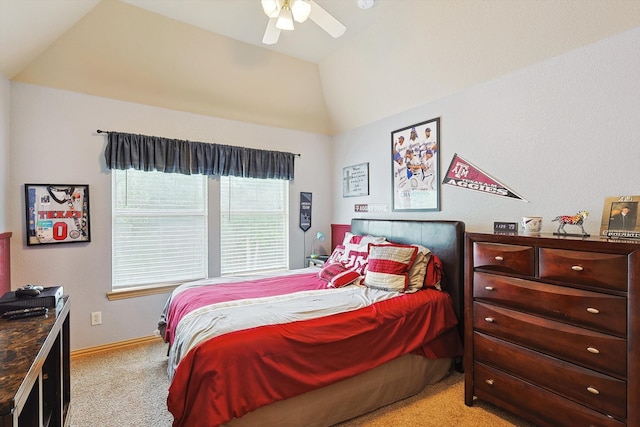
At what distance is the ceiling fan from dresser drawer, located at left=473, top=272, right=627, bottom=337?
2.08 metres

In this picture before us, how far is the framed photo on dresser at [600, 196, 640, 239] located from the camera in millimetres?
1724

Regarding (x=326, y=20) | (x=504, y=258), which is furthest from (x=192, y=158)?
(x=504, y=258)

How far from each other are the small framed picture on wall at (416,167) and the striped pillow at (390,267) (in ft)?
2.39

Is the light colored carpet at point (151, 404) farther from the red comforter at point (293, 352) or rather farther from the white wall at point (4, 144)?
the white wall at point (4, 144)

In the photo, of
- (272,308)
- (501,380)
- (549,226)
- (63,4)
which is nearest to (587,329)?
(501,380)

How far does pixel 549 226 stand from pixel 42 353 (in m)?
3.00

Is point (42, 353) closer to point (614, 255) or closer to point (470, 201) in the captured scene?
point (614, 255)

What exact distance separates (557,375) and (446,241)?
1.22m

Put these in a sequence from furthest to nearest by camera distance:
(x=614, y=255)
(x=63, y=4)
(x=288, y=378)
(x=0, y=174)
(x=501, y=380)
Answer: (x=0, y=174), (x=63, y=4), (x=501, y=380), (x=288, y=378), (x=614, y=255)

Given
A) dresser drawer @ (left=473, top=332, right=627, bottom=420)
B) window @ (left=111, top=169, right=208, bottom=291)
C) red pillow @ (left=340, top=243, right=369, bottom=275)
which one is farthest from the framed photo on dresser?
window @ (left=111, top=169, right=208, bottom=291)

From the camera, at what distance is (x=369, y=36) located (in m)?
3.00

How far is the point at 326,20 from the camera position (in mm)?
2191

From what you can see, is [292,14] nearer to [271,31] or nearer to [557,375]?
[271,31]

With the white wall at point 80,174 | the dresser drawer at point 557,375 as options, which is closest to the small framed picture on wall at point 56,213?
the white wall at point 80,174
